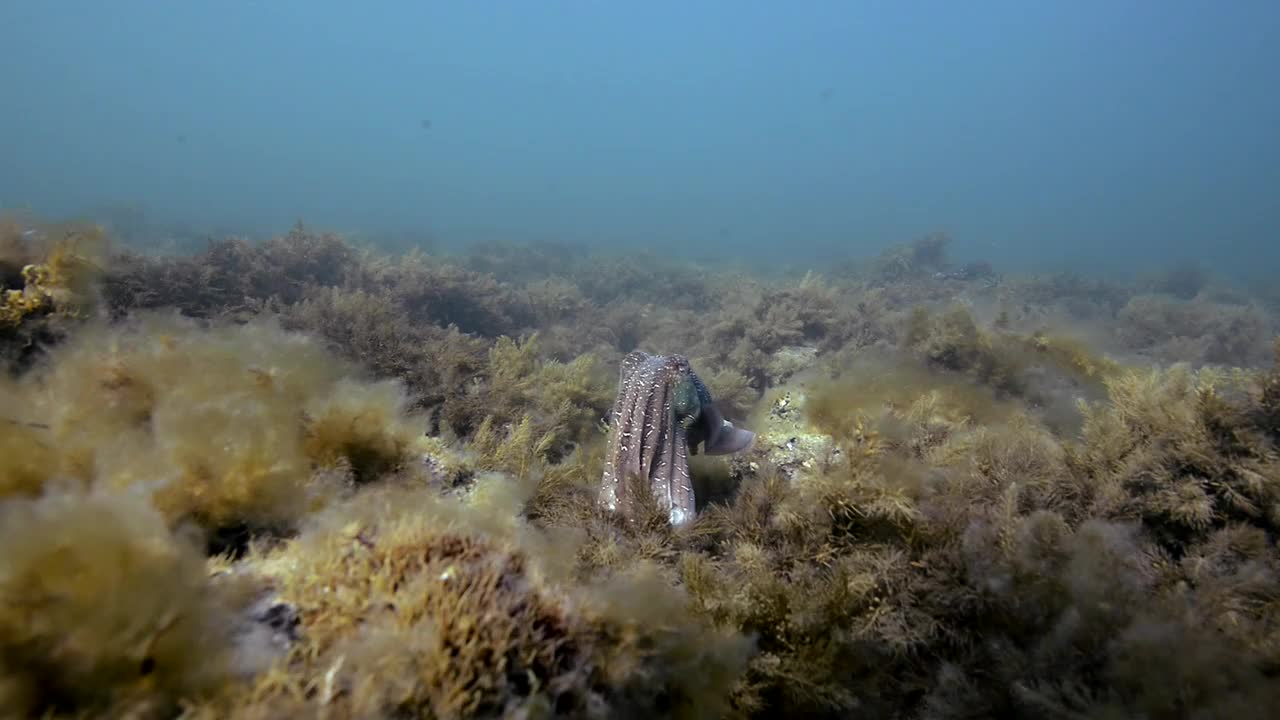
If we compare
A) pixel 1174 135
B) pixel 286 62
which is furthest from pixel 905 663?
pixel 286 62

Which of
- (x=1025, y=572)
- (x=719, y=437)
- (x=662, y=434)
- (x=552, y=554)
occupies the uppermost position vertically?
(x=552, y=554)

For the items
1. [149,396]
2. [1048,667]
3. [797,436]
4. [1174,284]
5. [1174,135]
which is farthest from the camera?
[1174,135]

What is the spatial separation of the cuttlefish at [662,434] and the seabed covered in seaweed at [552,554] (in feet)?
0.63

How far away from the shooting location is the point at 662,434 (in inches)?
158

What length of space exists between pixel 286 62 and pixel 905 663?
208 metres

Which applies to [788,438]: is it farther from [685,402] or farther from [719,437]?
[685,402]

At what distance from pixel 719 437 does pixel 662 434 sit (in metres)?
0.81

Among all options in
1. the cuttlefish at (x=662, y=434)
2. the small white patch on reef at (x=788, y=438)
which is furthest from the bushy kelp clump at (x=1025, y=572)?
the small white patch on reef at (x=788, y=438)

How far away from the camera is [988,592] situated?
96.4 inches

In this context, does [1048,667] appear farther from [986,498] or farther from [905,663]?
[986,498]

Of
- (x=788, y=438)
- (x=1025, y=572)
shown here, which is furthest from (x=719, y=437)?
(x=1025, y=572)

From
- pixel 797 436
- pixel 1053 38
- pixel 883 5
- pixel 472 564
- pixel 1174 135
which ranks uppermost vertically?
pixel 883 5

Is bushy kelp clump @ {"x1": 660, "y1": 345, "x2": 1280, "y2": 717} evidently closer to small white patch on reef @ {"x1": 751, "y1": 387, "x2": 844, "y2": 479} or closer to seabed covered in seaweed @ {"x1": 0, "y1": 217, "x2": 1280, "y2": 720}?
seabed covered in seaweed @ {"x1": 0, "y1": 217, "x2": 1280, "y2": 720}

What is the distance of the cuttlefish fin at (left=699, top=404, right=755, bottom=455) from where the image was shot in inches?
180
